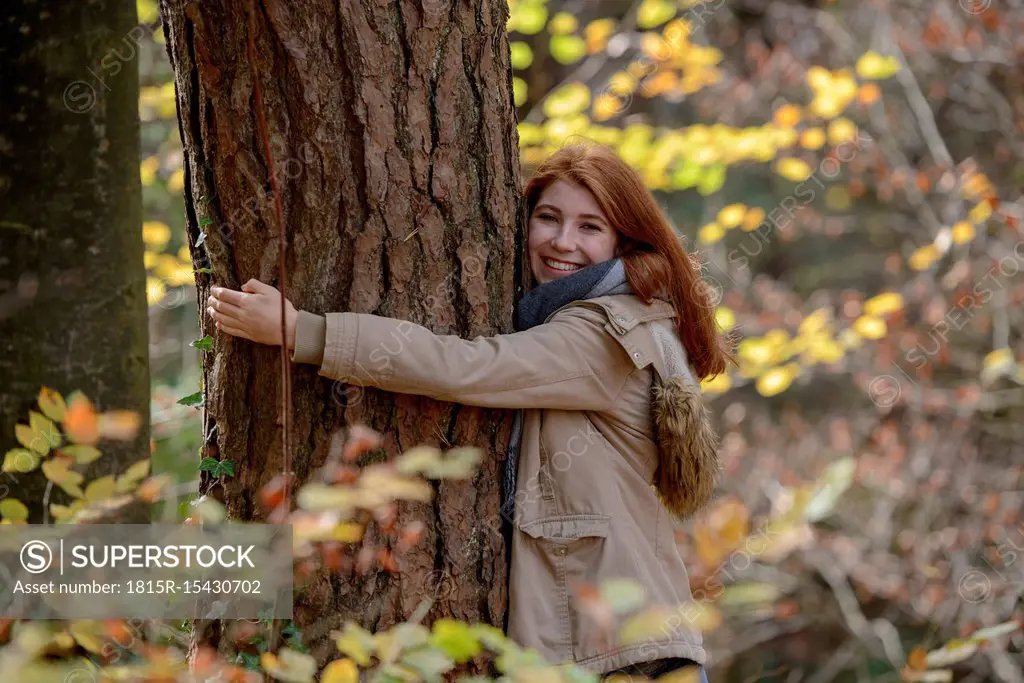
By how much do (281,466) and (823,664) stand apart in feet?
23.1

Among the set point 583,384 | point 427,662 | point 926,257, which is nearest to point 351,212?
point 583,384

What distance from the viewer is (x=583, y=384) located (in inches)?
97.3

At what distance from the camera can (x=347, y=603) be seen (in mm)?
2279

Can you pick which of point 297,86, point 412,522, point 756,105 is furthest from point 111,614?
point 756,105

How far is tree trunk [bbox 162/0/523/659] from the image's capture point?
221 centimetres

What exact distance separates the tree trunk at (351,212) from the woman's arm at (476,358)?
0.27 ft

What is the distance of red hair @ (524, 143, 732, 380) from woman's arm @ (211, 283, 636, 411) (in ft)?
1.05

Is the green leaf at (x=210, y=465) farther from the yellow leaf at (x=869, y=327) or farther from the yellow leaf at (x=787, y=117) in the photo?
the yellow leaf at (x=787, y=117)

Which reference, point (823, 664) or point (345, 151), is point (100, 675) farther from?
point (823, 664)

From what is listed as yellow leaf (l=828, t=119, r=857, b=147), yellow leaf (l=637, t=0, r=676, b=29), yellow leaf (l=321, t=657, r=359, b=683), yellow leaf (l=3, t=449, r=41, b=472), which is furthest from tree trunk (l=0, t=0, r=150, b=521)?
yellow leaf (l=828, t=119, r=857, b=147)

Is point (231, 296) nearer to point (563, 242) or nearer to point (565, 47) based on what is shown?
point (563, 242)

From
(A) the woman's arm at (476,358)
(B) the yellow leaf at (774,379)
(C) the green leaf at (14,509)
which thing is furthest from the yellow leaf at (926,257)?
(C) the green leaf at (14,509)

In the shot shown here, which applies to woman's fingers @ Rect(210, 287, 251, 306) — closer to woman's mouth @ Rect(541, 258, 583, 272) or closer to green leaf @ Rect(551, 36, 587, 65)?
woman's mouth @ Rect(541, 258, 583, 272)

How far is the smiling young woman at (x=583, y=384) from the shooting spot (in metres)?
2.24
